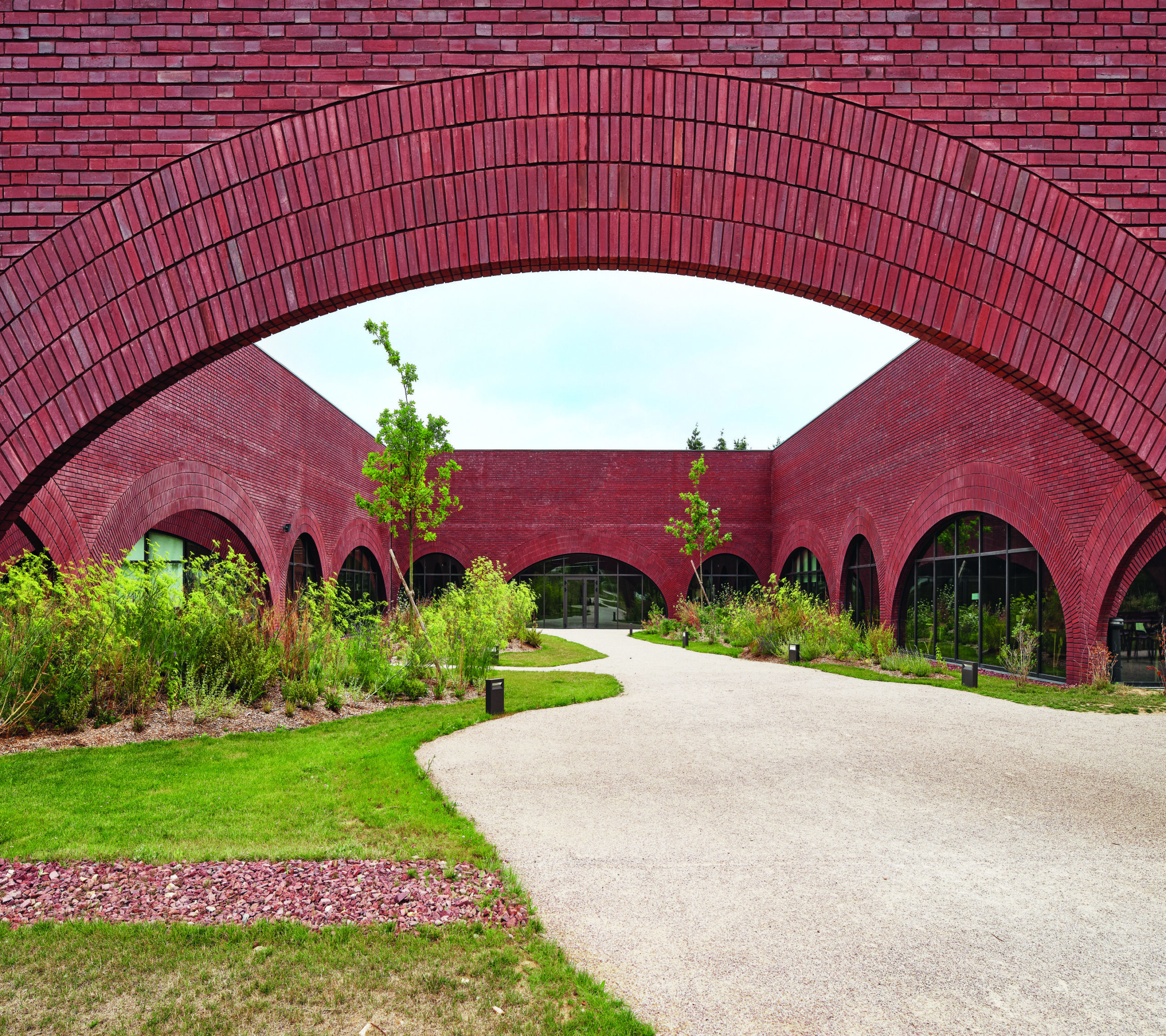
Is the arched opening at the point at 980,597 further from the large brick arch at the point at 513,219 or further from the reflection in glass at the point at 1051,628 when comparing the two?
the large brick arch at the point at 513,219

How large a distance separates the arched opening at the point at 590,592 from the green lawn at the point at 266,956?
24.1m

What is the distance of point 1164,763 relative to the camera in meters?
7.02

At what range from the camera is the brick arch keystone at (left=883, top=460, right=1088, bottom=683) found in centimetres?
1201

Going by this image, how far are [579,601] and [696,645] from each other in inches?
404

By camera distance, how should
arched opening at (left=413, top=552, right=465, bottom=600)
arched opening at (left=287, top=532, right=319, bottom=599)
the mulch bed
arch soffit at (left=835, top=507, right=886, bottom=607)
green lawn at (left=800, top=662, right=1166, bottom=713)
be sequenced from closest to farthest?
1. the mulch bed
2. green lawn at (left=800, top=662, right=1166, bottom=713)
3. arch soffit at (left=835, top=507, right=886, bottom=607)
4. arched opening at (left=287, top=532, right=319, bottom=599)
5. arched opening at (left=413, top=552, right=465, bottom=600)

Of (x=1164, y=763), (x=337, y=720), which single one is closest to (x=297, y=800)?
(x=337, y=720)

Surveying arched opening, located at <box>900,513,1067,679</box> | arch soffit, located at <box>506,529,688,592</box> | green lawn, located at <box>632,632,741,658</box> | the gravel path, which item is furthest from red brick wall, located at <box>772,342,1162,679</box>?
arch soffit, located at <box>506,529,688,592</box>

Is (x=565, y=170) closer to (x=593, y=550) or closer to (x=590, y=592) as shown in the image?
(x=593, y=550)

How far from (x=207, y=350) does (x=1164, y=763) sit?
8.57 meters

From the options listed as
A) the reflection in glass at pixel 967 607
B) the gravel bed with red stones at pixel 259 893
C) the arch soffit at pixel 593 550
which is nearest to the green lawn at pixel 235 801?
the gravel bed with red stones at pixel 259 893

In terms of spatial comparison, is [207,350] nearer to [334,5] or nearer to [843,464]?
[334,5]

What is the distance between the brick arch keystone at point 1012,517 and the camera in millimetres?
12008

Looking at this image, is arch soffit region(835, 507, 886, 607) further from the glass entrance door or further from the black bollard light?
the black bollard light

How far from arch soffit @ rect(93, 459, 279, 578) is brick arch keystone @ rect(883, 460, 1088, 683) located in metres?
14.6
